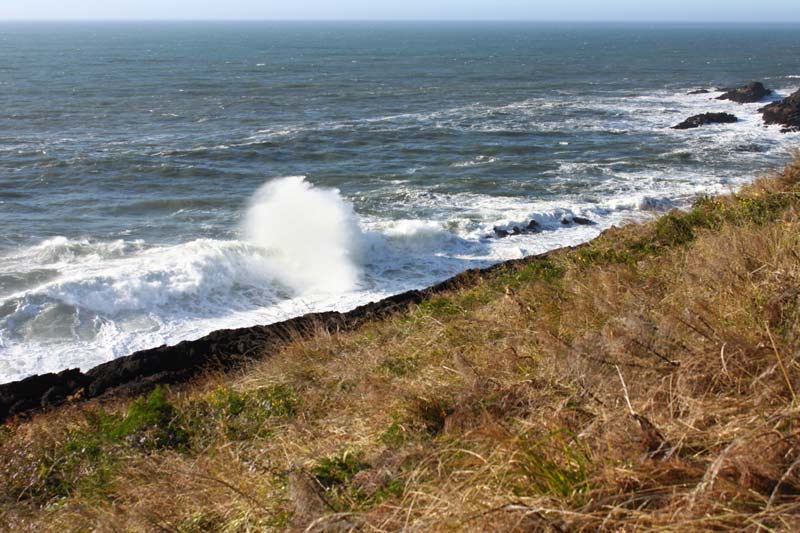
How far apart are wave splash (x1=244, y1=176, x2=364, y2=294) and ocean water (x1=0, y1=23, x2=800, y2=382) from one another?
0.20ft

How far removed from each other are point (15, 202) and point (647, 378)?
23173 mm

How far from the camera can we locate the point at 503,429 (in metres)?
3.04

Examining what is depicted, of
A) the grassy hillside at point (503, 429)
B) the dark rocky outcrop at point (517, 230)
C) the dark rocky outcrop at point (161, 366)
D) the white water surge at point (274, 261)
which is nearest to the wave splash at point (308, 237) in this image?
the white water surge at point (274, 261)

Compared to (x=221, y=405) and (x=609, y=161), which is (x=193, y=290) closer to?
(x=221, y=405)

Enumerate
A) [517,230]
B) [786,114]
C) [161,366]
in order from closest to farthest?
[161,366] < [517,230] < [786,114]

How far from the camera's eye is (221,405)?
211 inches

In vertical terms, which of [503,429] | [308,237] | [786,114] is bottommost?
[308,237]

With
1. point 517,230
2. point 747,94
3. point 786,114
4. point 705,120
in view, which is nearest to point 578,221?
point 517,230

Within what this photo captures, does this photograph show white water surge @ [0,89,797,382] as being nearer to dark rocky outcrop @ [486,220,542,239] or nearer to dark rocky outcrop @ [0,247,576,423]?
dark rocky outcrop @ [486,220,542,239]

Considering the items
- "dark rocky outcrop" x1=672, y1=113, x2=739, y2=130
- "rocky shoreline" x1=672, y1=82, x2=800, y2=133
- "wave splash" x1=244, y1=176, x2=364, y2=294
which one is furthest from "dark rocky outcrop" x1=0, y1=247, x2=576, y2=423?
"rocky shoreline" x1=672, y1=82, x2=800, y2=133

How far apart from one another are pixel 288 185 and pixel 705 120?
83.5ft

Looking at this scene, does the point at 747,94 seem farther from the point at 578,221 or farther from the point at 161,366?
the point at 161,366

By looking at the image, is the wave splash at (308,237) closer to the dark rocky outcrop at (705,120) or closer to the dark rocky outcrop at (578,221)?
the dark rocky outcrop at (578,221)

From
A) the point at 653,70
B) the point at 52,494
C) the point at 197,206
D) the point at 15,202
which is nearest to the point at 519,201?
the point at 197,206
